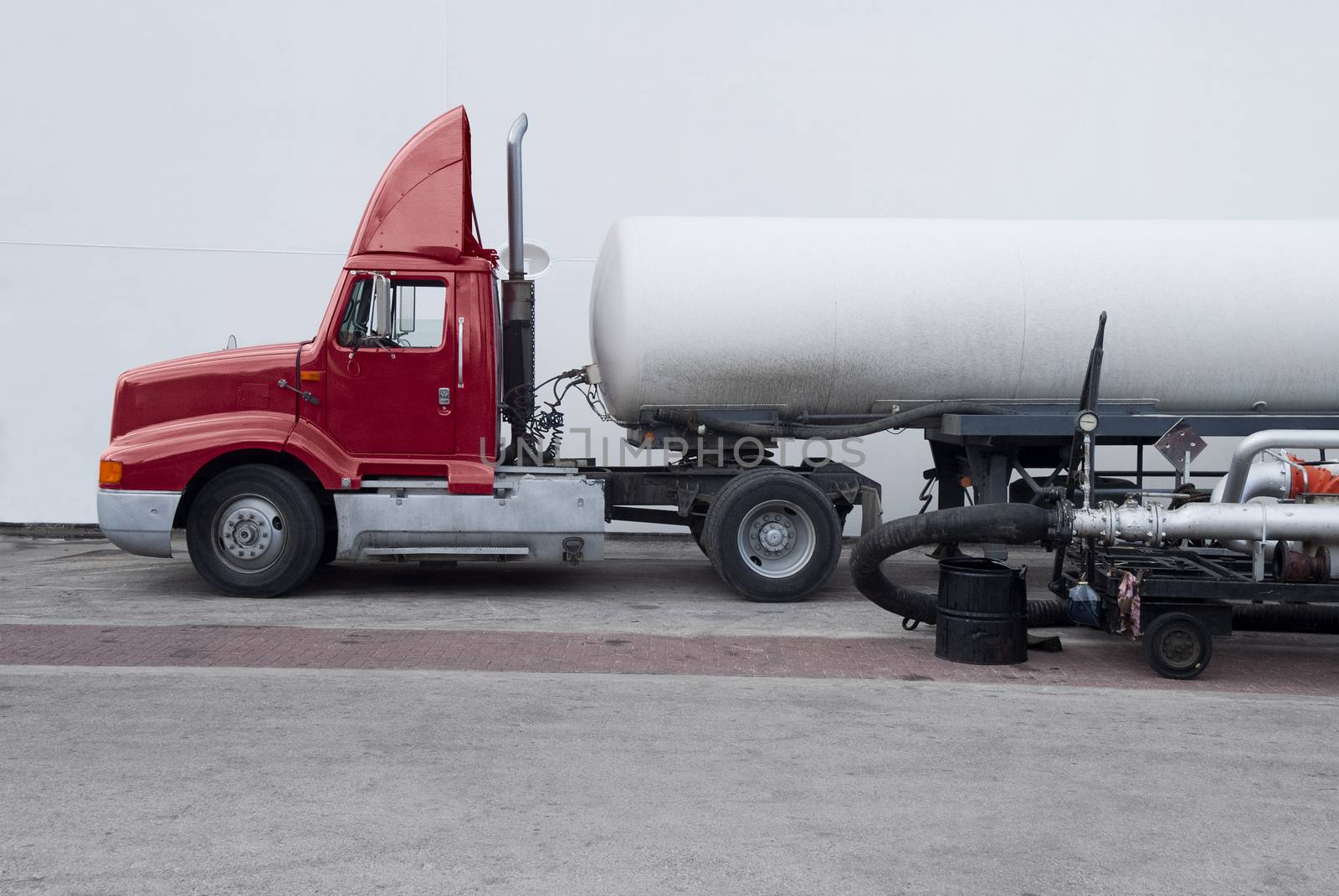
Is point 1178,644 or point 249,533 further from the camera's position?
point 249,533

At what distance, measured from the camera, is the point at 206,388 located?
922cm

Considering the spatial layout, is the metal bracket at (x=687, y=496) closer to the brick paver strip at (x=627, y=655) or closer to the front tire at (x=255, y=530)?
the brick paver strip at (x=627, y=655)

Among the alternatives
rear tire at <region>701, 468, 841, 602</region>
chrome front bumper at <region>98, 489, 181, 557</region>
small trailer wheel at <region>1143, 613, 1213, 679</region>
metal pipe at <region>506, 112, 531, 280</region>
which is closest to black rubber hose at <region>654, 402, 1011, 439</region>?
rear tire at <region>701, 468, 841, 602</region>

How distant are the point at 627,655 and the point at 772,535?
242 cm

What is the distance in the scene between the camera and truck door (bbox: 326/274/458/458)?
9141 mm

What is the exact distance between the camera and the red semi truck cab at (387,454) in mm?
9016

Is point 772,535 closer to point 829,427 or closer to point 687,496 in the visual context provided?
point 687,496

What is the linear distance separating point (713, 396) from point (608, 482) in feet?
3.65

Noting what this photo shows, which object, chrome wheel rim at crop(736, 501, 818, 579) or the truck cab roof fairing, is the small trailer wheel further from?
the truck cab roof fairing

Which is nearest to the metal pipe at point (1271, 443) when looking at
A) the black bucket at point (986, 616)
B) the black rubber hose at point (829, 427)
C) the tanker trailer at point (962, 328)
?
the black bucket at point (986, 616)

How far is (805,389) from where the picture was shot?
9.27 meters

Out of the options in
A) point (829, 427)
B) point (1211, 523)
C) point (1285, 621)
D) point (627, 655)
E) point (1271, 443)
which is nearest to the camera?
point (1211, 523)

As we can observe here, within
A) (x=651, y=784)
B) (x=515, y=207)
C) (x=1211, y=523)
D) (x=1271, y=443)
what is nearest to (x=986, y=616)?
(x=1211, y=523)

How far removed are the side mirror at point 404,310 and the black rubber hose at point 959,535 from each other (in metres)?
3.97
